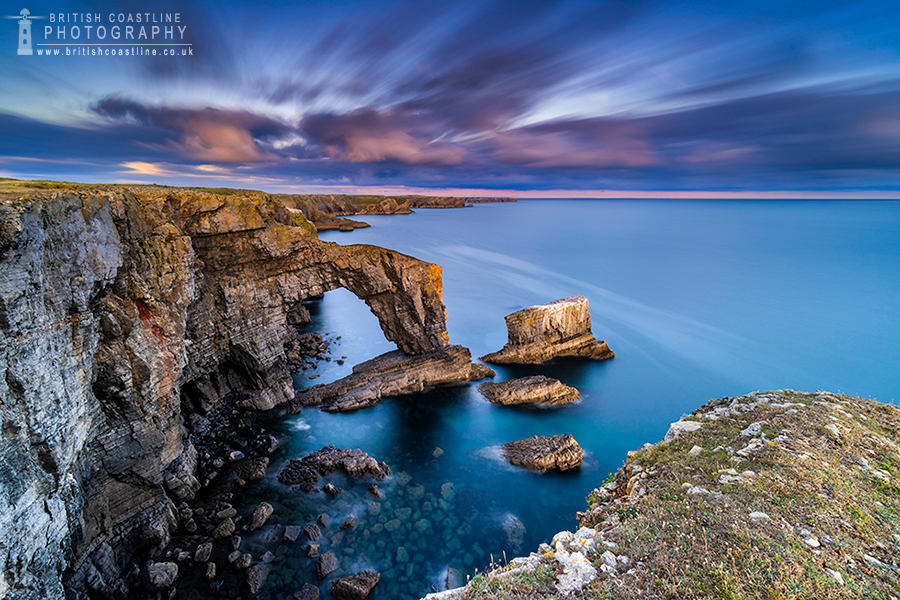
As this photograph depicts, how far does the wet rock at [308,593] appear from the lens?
1241cm

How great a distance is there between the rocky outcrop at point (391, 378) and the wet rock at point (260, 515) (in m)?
8.13

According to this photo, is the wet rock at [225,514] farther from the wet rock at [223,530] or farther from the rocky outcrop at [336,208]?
the rocky outcrop at [336,208]

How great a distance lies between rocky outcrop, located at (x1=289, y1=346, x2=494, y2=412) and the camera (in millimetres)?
24553

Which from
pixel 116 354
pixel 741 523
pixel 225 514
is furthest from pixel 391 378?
pixel 741 523

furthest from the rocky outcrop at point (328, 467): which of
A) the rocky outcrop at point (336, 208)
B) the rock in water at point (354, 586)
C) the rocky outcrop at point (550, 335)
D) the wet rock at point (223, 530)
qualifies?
the rocky outcrop at point (336, 208)

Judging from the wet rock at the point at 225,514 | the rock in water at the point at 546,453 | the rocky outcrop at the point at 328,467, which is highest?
the rock in water at the point at 546,453

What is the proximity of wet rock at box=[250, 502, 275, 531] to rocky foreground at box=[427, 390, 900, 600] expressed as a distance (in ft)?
39.4

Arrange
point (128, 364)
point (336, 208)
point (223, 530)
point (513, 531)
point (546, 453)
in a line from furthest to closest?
point (336, 208), point (546, 453), point (513, 531), point (223, 530), point (128, 364)

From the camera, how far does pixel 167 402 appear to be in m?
14.9

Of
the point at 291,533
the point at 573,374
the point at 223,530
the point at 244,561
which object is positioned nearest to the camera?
the point at 244,561

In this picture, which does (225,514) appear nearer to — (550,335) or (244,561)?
(244,561)

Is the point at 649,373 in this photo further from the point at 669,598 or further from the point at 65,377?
the point at 65,377

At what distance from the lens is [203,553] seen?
13.4 meters

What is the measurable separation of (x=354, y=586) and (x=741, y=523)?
11.7 m
